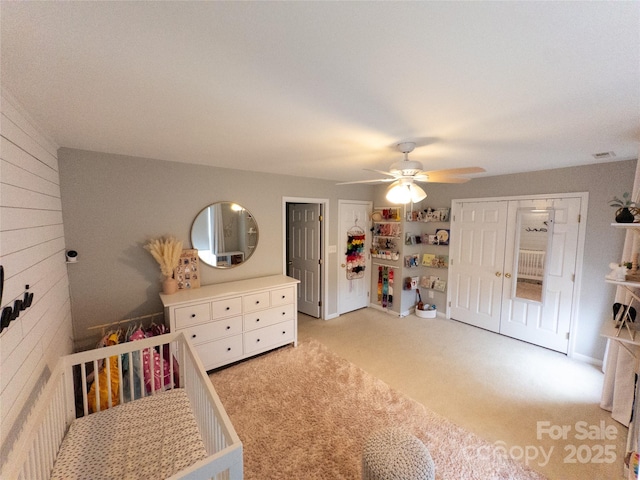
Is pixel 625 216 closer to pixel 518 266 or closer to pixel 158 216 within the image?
pixel 518 266

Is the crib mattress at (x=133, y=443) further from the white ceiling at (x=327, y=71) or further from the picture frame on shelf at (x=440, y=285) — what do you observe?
the picture frame on shelf at (x=440, y=285)

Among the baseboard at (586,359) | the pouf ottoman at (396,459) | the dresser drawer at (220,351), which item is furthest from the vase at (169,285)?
the baseboard at (586,359)

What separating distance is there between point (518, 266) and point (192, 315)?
411cm

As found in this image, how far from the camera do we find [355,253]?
15.4ft

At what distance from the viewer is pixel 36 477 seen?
119 centimetres

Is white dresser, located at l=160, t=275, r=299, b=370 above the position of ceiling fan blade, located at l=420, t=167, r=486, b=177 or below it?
below

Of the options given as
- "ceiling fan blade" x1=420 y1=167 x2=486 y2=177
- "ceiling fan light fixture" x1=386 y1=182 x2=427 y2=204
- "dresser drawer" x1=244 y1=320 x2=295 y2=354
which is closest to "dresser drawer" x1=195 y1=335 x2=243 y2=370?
"dresser drawer" x1=244 y1=320 x2=295 y2=354

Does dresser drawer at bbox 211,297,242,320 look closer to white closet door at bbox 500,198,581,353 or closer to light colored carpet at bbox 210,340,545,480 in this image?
light colored carpet at bbox 210,340,545,480

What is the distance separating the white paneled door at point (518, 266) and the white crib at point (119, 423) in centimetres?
393

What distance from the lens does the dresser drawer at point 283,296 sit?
327 cm

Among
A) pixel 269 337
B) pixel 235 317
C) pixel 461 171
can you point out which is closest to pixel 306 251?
pixel 269 337

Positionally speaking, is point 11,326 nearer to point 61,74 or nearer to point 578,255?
point 61,74

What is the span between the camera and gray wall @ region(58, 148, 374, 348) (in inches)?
97.3

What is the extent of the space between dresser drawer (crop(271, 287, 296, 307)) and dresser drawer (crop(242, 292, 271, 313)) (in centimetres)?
8
